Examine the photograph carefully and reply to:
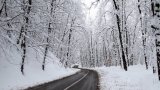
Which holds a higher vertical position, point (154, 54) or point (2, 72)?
point (154, 54)

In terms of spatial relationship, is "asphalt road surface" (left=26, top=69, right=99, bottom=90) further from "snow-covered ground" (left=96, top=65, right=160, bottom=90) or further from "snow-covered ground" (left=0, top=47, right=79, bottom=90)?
"snow-covered ground" (left=0, top=47, right=79, bottom=90)

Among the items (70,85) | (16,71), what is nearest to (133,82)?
(70,85)

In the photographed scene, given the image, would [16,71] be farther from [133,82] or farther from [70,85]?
[133,82]

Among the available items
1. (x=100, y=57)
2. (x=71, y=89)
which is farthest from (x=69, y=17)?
(x=100, y=57)

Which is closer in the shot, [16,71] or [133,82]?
[133,82]

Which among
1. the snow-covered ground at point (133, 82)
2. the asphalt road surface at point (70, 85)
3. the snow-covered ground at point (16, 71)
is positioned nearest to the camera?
the snow-covered ground at point (133, 82)

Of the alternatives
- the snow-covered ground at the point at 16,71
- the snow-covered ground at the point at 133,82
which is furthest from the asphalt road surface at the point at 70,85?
the snow-covered ground at the point at 16,71

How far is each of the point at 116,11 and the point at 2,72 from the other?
15.9 meters

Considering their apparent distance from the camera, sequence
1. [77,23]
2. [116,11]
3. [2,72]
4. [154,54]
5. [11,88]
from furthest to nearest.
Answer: [77,23], [116,11], [2,72], [11,88], [154,54]

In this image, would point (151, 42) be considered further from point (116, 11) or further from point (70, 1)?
point (70, 1)

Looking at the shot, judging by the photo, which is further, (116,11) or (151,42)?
(116,11)

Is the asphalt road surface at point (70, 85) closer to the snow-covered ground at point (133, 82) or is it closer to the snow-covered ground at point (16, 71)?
the snow-covered ground at point (133, 82)

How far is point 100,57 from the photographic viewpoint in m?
98.8

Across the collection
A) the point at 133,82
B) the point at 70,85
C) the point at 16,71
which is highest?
the point at 16,71
